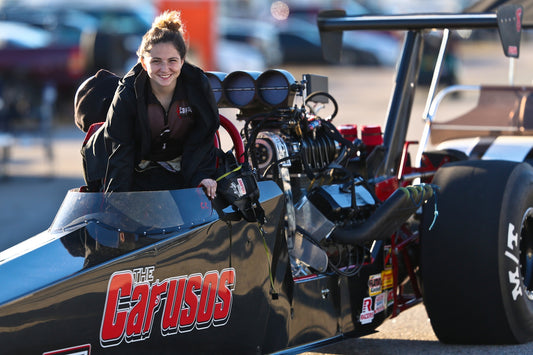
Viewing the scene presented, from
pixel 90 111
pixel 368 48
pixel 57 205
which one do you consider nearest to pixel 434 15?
pixel 90 111

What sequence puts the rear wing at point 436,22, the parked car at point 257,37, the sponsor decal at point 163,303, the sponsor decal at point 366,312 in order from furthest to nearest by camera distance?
1. the parked car at point 257,37
2. the rear wing at point 436,22
3. the sponsor decal at point 366,312
4. the sponsor decal at point 163,303

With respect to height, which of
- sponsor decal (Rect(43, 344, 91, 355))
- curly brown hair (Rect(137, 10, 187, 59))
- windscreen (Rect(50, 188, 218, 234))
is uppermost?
curly brown hair (Rect(137, 10, 187, 59))

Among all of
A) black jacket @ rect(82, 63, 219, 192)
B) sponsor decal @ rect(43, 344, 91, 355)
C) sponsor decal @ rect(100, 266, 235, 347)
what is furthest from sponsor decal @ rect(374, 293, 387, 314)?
sponsor decal @ rect(43, 344, 91, 355)

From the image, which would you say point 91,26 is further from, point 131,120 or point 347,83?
point 131,120

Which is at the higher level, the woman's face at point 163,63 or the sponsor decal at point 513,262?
the woman's face at point 163,63

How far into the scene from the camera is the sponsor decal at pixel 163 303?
3.95 meters

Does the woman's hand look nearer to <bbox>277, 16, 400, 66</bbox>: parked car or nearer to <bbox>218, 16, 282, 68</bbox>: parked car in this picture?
<bbox>218, 16, 282, 68</bbox>: parked car

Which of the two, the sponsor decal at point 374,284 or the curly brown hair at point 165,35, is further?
the sponsor decal at point 374,284

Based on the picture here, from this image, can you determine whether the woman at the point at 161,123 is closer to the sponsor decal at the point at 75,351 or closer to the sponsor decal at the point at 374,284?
the sponsor decal at the point at 75,351

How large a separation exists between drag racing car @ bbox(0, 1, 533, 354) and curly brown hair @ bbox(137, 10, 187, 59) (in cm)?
60

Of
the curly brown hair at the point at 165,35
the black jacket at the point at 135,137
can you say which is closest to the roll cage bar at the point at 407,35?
the black jacket at the point at 135,137

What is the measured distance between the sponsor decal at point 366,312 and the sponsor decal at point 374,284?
5 cm

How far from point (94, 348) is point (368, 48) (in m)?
31.4

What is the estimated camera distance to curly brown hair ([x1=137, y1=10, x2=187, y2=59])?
4.39 metres
